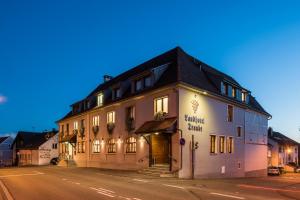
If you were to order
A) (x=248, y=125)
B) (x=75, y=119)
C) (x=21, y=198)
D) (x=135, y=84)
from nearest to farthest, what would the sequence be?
(x=21, y=198) → (x=135, y=84) → (x=248, y=125) → (x=75, y=119)

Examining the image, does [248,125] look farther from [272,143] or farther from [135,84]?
[272,143]

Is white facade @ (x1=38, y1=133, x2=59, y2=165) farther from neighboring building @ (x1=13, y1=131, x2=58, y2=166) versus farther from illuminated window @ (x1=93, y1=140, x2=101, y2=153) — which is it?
illuminated window @ (x1=93, y1=140, x2=101, y2=153)

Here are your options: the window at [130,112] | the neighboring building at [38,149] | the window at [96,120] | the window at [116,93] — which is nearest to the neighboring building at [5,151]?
the neighboring building at [38,149]

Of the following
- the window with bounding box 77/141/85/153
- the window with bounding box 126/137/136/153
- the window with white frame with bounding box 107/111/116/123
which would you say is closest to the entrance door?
the window with bounding box 126/137/136/153

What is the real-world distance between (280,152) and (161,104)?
43380 millimetres

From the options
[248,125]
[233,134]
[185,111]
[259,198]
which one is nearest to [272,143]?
[248,125]

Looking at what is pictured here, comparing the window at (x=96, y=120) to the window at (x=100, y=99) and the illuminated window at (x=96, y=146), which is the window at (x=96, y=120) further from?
the illuminated window at (x=96, y=146)

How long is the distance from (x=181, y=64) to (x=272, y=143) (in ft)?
128

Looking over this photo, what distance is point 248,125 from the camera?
36625 millimetres

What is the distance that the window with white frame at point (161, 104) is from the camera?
26770 millimetres

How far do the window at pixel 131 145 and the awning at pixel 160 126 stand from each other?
361 cm

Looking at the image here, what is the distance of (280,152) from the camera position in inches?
2429

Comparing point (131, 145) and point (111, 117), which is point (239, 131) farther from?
point (111, 117)

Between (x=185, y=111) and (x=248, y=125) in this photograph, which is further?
(x=248, y=125)
